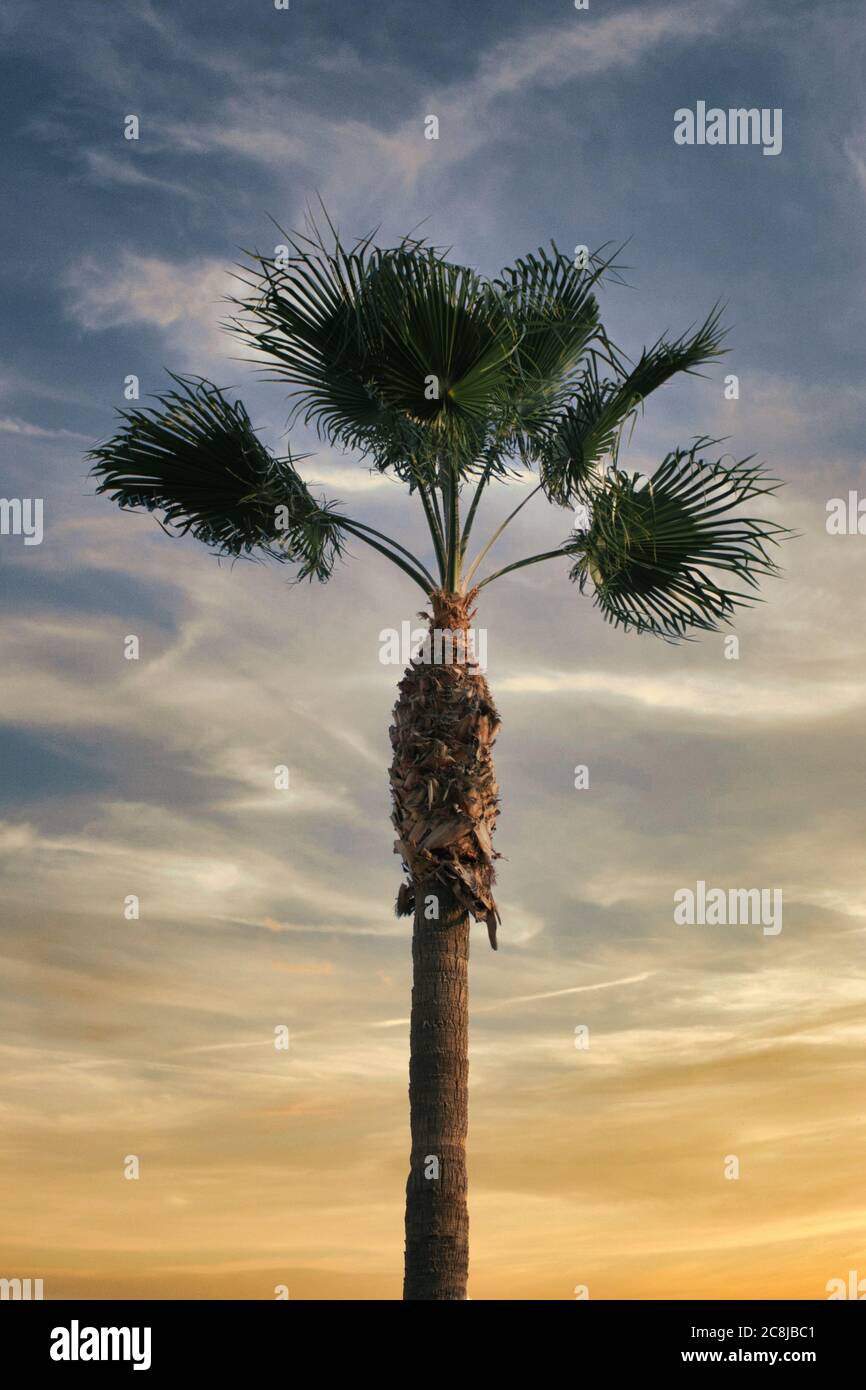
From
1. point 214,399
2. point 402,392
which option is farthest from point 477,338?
point 214,399

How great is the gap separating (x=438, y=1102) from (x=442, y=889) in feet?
5.99

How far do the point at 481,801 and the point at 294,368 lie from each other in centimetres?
460

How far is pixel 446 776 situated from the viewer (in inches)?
455

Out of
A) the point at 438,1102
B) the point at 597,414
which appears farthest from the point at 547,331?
the point at 438,1102

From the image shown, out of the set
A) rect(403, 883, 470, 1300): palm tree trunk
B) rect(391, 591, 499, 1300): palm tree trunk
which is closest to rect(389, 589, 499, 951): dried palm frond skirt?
rect(391, 591, 499, 1300): palm tree trunk

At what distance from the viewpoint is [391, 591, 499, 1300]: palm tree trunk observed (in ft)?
34.8

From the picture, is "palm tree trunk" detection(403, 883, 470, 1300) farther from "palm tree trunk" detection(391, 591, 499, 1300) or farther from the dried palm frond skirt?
the dried palm frond skirt

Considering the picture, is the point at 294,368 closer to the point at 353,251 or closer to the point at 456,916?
the point at 353,251

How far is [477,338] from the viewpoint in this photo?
37.1 ft

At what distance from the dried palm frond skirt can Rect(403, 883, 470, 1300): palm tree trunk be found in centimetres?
23

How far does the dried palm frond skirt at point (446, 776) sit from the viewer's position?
448 inches

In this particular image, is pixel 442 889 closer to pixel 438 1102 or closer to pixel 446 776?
pixel 446 776

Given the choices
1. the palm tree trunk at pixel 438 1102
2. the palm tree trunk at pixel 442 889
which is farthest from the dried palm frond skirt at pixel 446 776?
the palm tree trunk at pixel 438 1102
